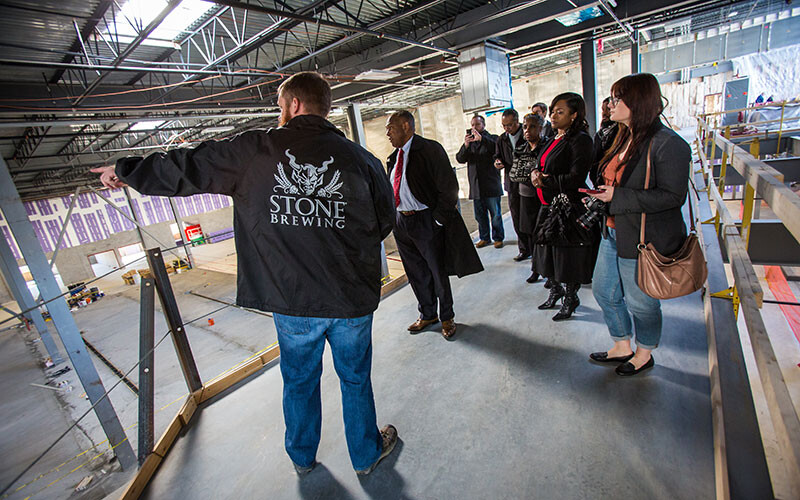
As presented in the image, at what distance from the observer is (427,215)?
2535mm

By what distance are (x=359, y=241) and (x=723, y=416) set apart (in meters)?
1.61

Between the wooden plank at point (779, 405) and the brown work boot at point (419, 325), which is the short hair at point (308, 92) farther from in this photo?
the brown work boot at point (419, 325)

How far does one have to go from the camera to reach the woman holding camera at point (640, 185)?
1.50 m

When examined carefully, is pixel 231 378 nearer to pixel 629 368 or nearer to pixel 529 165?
pixel 629 368

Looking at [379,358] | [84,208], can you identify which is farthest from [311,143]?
[84,208]

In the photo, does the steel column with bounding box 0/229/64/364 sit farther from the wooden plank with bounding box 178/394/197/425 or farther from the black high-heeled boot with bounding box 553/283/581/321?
the black high-heeled boot with bounding box 553/283/581/321

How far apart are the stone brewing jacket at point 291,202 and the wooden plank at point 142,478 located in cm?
103

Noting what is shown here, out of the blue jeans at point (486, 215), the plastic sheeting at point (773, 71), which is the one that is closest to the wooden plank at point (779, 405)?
the blue jeans at point (486, 215)

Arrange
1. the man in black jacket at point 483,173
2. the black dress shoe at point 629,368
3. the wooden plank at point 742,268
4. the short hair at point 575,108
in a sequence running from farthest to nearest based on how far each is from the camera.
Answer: the man in black jacket at point 483,173, the short hair at point 575,108, the black dress shoe at point 629,368, the wooden plank at point 742,268

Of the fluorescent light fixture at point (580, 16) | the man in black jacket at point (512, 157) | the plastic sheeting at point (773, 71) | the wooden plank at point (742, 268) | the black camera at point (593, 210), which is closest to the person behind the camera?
the wooden plank at point (742, 268)

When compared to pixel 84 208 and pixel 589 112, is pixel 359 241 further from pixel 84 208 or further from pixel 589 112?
pixel 84 208

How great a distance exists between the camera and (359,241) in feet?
4.81

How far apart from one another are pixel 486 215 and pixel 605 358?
270 centimetres

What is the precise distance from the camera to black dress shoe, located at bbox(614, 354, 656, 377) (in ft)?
6.35
